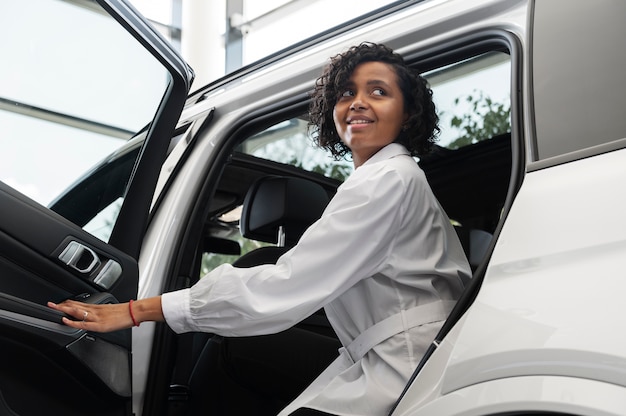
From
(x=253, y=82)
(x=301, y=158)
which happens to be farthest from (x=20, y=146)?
(x=301, y=158)

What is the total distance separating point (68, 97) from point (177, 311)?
511mm

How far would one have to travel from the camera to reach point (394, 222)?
156cm

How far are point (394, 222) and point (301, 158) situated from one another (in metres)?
1.96

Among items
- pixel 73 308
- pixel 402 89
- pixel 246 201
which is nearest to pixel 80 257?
pixel 73 308

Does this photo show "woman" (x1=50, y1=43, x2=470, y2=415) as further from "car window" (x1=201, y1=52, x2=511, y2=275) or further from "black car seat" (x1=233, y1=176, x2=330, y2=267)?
"car window" (x1=201, y1=52, x2=511, y2=275)

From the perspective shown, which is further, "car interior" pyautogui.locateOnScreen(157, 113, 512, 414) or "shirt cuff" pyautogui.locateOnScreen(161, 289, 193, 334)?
"car interior" pyautogui.locateOnScreen(157, 113, 512, 414)

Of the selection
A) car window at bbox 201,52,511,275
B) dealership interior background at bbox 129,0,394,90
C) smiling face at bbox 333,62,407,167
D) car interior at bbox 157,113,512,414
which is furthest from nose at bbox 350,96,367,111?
dealership interior background at bbox 129,0,394,90

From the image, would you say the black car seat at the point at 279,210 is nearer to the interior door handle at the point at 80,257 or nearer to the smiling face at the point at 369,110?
the smiling face at the point at 369,110

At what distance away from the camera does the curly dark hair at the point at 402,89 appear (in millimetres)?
1901

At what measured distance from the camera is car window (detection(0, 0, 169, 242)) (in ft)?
5.17

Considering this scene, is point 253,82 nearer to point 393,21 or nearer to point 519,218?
point 393,21

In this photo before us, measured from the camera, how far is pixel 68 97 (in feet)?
5.48

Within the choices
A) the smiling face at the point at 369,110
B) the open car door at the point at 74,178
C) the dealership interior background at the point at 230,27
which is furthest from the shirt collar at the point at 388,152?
the dealership interior background at the point at 230,27

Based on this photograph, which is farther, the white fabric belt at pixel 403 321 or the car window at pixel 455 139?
the car window at pixel 455 139
